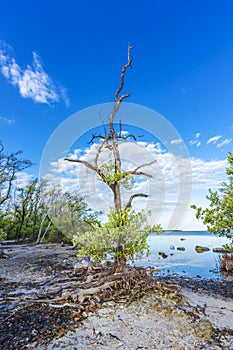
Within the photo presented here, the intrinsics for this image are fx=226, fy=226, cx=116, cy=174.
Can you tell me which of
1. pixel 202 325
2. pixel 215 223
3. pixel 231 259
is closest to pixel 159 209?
pixel 215 223

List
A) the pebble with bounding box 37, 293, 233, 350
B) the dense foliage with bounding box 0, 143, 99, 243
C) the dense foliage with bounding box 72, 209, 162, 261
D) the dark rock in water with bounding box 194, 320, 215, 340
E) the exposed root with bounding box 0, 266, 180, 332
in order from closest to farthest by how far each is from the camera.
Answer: the pebble with bounding box 37, 293, 233, 350
the dark rock in water with bounding box 194, 320, 215, 340
the exposed root with bounding box 0, 266, 180, 332
the dense foliage with bounding box 72, 209, 162, 261
the dense foliage with bounding box 0, 143, 99, 243

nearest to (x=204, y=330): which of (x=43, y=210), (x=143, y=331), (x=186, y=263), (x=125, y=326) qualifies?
(x=143, y=331)

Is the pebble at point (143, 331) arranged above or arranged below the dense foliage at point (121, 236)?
below

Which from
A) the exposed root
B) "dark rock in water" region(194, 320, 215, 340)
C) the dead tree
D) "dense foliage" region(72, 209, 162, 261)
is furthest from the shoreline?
the dead tree

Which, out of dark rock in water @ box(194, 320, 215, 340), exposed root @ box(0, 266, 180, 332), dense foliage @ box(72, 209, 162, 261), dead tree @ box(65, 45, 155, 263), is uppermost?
dead tree @ box(65, 45, 155, 263)

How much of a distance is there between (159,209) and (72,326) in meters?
5.68

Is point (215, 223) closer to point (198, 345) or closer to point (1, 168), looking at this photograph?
point (198, 345)

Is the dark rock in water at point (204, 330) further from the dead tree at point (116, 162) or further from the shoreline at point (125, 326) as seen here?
the dead tree at point (116, 162)

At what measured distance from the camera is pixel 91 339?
16.9ft

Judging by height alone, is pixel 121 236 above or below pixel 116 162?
below

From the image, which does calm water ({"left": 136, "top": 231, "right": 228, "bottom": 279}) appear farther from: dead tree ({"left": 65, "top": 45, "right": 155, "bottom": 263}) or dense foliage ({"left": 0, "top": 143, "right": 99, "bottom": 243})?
dense foliage ({"left": 0, "top": 143, "right": 99, "bottom": 243})

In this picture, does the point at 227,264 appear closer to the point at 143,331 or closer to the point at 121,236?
the point at 121,236

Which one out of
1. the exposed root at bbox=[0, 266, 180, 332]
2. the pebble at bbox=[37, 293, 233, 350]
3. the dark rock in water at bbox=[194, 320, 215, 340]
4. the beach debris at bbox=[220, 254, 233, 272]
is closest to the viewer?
the pebble at bbox=[37, 293, 233, 350]

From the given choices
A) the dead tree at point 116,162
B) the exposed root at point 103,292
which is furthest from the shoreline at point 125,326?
the dead tree at point 116,162
